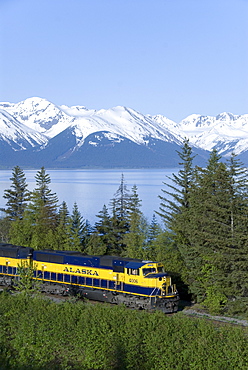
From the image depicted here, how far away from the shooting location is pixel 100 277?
34.2 m

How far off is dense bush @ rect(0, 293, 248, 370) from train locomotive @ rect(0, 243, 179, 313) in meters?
9.12

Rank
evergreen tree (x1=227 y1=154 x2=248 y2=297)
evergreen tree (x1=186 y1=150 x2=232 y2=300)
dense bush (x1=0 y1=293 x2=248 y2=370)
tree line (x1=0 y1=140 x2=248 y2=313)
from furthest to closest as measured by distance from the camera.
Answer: evergreen tree (x1=186 y1=150 x2=232 y2=300), tree line (x1=0 y1=140 x2=248 y2=313), evergreen tree (x1=227 y1=154 x2=248 y2=297), dense bush (x1=0 y1=293 x2=248 y2=370)

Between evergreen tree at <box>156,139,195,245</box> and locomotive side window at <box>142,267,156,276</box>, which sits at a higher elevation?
evergreen tree at <box>156,139,195,245</box>

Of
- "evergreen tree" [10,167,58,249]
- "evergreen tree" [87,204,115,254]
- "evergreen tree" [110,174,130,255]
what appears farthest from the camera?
"evergreen tree" [110,174,130,255]

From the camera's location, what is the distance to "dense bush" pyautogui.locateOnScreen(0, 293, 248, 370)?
18266 mm

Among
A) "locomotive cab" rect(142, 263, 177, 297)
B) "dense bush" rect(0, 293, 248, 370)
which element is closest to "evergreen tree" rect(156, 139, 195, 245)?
"locomotive cab" rect(142, 263, 177, 297)

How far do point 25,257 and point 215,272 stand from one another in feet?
53.5

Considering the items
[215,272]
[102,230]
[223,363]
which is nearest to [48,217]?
[102,230]

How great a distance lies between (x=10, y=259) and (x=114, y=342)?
2237 cm

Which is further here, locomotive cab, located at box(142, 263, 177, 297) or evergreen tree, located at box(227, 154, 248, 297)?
evergreen tree, located at box(227, 154, 248, 297)

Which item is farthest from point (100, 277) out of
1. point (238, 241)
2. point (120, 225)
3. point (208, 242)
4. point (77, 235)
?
point (120, 225)

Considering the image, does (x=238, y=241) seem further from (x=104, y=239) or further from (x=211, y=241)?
(x=104, y=239)

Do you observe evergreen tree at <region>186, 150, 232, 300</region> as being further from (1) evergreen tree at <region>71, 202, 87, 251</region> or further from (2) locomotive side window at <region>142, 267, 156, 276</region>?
(1) evergreen tree at <region>71, 202, 87, 251</region>

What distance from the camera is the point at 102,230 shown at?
5800cm
